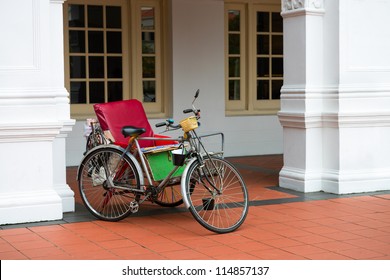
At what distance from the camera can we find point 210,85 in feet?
40.6

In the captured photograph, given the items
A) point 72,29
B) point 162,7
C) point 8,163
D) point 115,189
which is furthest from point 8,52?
point 162,7

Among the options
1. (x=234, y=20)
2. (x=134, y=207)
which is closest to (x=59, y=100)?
(x=134, y=207)

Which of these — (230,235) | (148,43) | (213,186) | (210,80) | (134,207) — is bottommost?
(230,235)

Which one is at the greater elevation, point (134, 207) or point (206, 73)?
point (206, 73)

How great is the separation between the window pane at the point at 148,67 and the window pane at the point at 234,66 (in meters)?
1.46

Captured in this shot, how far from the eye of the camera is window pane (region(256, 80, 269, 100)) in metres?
13.0

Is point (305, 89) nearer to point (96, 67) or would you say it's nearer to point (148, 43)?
point (148, 43)

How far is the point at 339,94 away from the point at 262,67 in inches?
184

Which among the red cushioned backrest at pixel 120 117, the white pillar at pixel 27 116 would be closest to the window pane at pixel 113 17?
the red cushioned backrest at pixel 120 117

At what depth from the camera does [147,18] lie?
12008 millimetres

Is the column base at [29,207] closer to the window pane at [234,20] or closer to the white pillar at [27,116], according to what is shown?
the white pillar at [27,116]

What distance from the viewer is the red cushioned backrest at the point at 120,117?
24.3ft

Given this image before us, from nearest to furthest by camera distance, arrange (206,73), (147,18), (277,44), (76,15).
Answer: (76,15) < (147,18) < (206,73) < (277,44)

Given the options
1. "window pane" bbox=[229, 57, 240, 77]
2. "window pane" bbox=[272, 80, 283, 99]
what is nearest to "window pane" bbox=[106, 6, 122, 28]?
"window pane" bbox=[229, 57, 240, 77]
